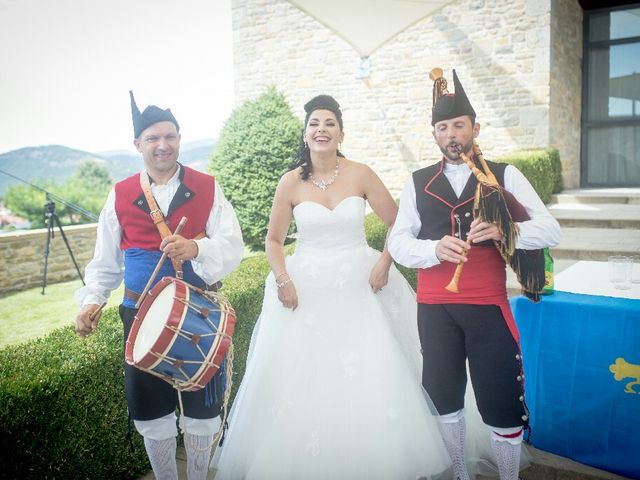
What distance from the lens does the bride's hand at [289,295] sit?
2816mm

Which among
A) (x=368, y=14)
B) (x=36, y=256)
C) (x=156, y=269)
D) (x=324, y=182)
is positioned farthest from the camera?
(x=36, y=256)

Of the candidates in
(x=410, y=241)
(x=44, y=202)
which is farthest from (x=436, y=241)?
(x=44, y=202)

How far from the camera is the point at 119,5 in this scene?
1382 inches

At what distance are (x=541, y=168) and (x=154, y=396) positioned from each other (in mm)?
8089

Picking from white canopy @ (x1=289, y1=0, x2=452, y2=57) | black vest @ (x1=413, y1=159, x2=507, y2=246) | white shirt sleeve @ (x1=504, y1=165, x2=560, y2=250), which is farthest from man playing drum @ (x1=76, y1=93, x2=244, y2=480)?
white canopy @ (x1=289, y1=0, x2=452, y2=57)

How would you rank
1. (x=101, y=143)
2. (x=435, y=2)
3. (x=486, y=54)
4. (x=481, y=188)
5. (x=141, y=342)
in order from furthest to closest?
(x=101, y=143) < (x=486, y=54) < (x=435, y=2) < (x=481, y=188) < (x=141, y=342)

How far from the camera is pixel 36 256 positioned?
31.4 feet

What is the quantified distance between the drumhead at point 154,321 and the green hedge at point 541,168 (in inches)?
260

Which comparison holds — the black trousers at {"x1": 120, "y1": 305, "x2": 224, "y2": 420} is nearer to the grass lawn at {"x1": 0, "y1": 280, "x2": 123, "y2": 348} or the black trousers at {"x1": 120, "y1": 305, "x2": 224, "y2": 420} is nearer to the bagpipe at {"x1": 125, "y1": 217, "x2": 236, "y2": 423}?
the bagpipe at {"x1": 125, "y1": 217, "x2": 236, "y2": 423}

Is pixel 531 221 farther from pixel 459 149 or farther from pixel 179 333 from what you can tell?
pixel 179 333

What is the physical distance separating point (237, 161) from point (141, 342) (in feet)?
25.9

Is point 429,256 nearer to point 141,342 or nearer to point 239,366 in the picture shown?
point 141,342

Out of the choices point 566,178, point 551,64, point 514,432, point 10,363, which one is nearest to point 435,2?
point 551,64

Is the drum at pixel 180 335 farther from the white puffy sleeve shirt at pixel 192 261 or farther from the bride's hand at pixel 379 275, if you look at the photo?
the bride's hand at pixel 379 275
